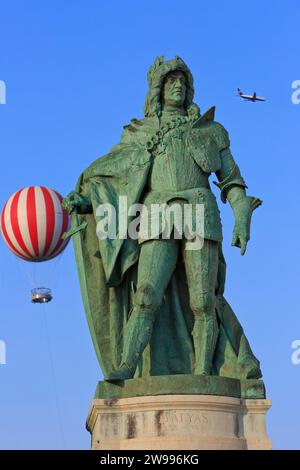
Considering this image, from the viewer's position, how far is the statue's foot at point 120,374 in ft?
54.8

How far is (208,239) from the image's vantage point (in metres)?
17.5

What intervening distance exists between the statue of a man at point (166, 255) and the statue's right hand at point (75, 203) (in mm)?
13

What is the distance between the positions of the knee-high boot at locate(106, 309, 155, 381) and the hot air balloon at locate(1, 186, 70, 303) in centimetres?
1439

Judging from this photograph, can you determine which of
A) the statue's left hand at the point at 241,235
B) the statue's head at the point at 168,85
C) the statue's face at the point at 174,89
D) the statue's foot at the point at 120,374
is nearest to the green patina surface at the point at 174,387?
the statue's foot at the point at 120,374

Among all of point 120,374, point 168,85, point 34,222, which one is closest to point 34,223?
point 34,222

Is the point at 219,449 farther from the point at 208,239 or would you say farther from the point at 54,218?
the point at 54,218

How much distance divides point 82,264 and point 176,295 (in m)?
1.29

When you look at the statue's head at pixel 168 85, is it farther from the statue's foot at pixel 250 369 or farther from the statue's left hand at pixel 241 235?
the statue's foot at pixel 250 369

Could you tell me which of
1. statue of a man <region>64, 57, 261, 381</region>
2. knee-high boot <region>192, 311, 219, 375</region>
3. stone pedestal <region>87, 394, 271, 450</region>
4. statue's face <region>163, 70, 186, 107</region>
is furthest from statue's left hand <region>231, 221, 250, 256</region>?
stone pedestal <region>87, 394, 271, 450</region>

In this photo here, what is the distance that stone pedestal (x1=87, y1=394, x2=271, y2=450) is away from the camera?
16234 millimetres

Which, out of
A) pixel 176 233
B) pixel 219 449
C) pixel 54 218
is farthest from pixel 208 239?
pixel 54 218

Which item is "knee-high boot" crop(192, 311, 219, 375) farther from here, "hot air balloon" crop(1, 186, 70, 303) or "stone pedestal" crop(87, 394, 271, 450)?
"hot air balloon" crop(1, 186, 70, 303)
